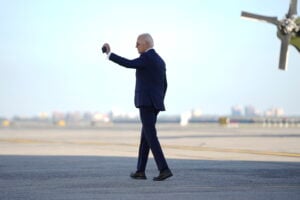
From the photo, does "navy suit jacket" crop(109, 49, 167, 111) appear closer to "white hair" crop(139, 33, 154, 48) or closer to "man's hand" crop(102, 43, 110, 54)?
"white hair" crop(139, 33, 154, 48)

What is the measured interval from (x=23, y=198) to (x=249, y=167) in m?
5.96

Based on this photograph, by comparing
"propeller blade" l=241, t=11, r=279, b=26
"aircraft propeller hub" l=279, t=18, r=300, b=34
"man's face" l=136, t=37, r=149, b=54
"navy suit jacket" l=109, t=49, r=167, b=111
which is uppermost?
"propeller blade" l=241, t=11, r=279, b=26

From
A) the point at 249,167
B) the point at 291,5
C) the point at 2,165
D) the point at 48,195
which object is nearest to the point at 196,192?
the point at 48,195

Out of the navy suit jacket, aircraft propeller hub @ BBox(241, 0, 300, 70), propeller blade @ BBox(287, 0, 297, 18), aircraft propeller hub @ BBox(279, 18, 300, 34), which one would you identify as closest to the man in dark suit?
the navy suit jacket

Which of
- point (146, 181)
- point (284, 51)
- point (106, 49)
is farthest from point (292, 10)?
point (146, 181)

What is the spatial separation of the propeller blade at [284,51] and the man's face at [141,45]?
267 inches

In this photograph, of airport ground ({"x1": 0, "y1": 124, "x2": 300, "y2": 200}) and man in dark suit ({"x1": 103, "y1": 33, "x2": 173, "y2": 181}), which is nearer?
airport ground ({"x1": 0, "y1": 124, "x2": 300, "y2": 200})

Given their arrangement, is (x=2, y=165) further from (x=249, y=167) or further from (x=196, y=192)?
(x=196, y=192)

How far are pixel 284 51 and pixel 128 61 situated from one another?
25.8 feet

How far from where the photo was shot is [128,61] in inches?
424

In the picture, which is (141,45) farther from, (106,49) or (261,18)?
(261,18)

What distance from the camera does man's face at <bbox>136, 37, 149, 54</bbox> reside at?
36.9 feet

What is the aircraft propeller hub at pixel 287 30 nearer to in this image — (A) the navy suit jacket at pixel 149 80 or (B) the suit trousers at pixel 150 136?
(A) the navy suit jacket at pixel 149 80

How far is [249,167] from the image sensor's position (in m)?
13.2
